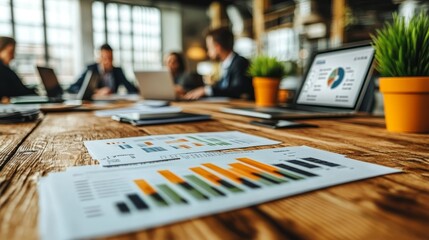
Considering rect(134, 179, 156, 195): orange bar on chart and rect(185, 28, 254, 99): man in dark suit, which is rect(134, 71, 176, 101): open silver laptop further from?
rect(134, 179, 156, 195): orange bar on chart

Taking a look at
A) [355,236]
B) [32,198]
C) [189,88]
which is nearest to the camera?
[355,236]

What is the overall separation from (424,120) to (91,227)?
2.85ft

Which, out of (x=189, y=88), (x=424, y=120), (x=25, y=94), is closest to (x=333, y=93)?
(x=424, y=120)

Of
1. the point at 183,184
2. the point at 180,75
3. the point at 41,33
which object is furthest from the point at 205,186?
the point at 41,33

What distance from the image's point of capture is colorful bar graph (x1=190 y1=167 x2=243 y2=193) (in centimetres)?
42

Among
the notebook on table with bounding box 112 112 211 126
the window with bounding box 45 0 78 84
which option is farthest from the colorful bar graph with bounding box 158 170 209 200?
the window with bounding box 45 0 78 84

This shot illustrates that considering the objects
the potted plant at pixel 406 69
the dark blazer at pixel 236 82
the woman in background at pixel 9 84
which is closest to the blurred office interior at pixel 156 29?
the dark blazer at pixel 236 82

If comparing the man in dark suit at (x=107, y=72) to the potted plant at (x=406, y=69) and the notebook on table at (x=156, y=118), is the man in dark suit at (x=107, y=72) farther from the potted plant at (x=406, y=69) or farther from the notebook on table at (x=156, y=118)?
the potted plant at (x=406, y=69)

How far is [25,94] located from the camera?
11.8ft

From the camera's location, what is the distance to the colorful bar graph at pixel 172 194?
38 cm

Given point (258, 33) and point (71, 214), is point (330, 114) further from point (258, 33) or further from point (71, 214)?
point (258, 33)

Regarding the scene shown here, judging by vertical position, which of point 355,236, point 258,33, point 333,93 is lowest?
point 355,236

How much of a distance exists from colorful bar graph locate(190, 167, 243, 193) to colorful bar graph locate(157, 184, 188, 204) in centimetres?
6

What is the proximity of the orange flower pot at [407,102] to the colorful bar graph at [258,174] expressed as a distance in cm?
56
